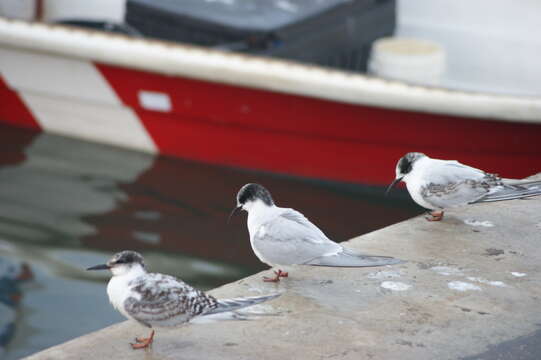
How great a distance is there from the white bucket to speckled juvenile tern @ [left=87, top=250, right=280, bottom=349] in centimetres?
422

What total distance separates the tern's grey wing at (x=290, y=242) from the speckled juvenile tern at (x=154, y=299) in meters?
0.35

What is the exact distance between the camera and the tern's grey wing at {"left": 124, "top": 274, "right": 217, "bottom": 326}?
290 centimetres

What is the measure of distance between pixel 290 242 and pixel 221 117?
366cm

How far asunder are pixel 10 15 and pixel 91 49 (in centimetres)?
122

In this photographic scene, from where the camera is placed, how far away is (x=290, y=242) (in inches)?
133

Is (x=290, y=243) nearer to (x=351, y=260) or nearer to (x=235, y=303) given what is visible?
(x=351, y=260)

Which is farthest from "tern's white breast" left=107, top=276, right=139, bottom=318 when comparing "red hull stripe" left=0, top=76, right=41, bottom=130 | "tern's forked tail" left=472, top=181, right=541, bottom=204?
"red hull stripe" left=0, top=76, right=41, bottom=130

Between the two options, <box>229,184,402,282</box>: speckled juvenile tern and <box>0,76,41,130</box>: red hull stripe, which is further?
<box>0,76,41,130</box>: red hull stripe

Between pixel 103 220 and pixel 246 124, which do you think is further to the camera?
pixel 246 124

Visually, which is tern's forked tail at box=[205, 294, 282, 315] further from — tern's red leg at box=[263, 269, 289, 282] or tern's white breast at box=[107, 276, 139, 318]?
tern's red leg at box=[263, 269, 289, 282]

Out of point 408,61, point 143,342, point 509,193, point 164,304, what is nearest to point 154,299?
point 164,304

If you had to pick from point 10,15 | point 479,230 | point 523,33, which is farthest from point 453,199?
point 10,15

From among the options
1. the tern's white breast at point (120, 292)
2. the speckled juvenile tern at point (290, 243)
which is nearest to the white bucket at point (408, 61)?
the speckled juvenile tern at point (290, 243)

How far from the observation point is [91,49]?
21.8ft
